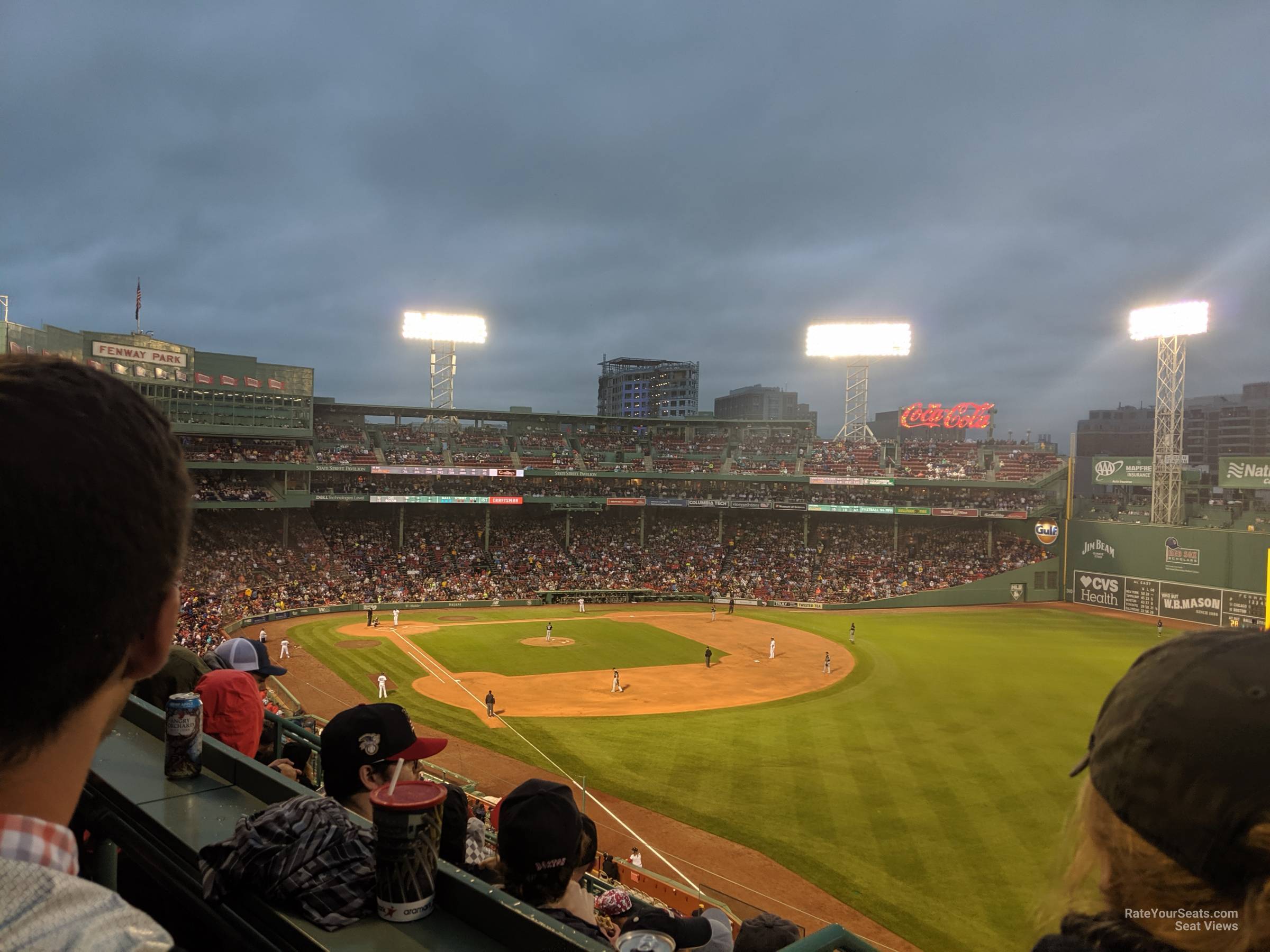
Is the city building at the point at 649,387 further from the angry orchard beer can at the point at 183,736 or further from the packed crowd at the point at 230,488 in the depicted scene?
the angry orchard beer can at the point at 183,736

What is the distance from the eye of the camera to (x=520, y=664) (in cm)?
3103

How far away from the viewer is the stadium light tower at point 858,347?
6050 centimetres

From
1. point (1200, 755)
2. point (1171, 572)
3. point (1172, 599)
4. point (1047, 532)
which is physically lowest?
point (1172, 599)

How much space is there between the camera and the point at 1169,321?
149 ft

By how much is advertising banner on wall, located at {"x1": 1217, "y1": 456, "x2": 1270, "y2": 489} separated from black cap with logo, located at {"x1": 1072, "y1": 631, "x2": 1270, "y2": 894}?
52983 mm

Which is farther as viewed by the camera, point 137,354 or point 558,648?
point 137,354

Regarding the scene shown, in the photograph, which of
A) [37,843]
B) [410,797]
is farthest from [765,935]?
[37,843]

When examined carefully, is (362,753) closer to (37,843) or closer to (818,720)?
(37,843)

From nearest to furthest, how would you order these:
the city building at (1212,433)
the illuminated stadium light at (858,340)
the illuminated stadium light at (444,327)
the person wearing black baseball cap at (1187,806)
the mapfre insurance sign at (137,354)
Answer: the person wearing black baseball cap at (1187,806), the mapfre insurance sign at (137,354), the illuminated stadium light at (444,327), the illuminated stadium light at (858,340), the city building at (1212,433)

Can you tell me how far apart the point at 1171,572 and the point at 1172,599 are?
1.59 metres

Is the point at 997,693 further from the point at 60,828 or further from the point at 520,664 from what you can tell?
the point at 60,828

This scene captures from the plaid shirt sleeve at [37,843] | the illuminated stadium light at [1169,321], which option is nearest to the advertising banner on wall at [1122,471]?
the illuminated stadium light at [1169,321]

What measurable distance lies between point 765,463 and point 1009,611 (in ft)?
68.9

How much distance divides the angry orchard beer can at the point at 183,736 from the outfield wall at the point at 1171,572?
47227 millimetres
